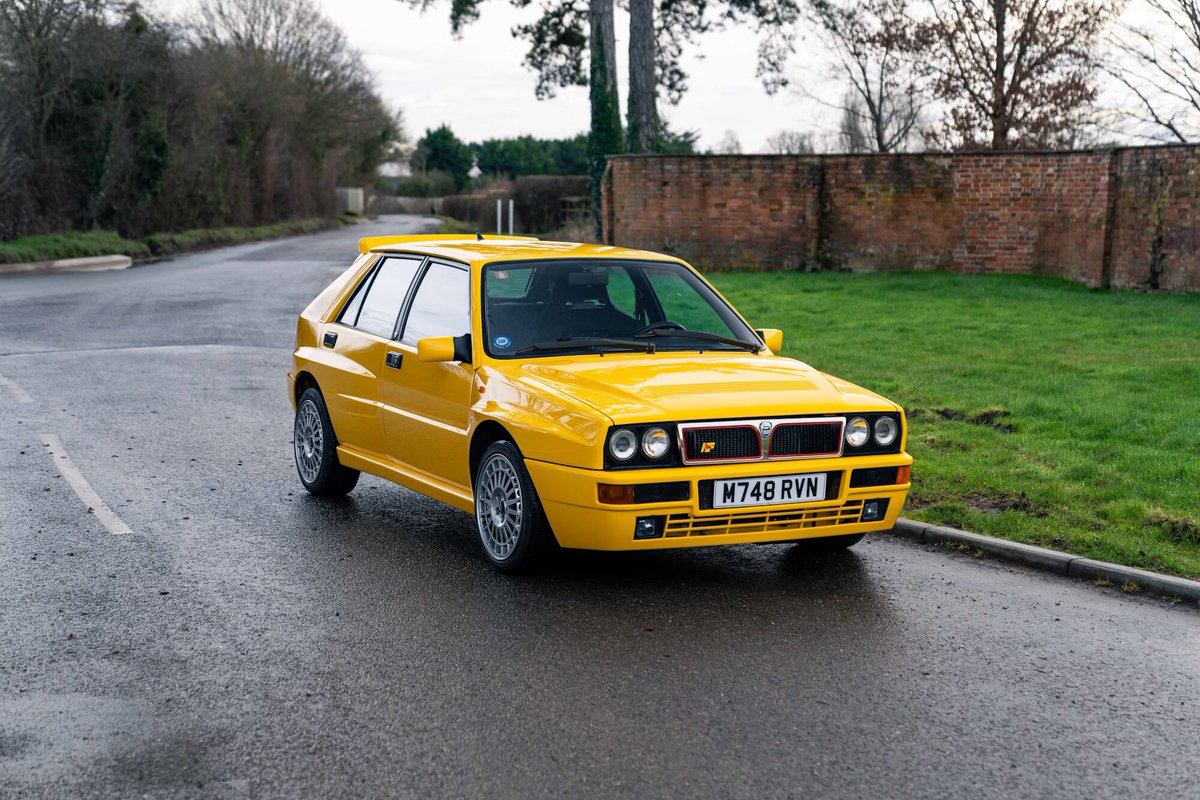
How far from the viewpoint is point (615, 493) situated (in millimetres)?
5824

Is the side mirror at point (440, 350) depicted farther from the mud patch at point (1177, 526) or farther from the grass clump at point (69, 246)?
the grass clump at point (69, 246)

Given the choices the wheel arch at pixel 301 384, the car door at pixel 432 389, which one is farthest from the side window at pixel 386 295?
the wheel arch at pixel 301 384

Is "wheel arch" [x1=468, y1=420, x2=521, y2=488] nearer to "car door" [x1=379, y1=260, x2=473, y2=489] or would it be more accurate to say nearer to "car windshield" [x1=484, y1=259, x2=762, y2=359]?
"car door" [x1=379, y1=260, x2=473, y2=489]

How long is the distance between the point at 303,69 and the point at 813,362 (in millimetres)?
59292

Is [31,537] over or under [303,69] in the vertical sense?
under

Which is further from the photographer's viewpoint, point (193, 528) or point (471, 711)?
point (193, 528)

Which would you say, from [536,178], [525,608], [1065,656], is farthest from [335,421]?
[536,178]

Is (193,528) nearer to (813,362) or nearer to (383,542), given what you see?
(383,542)

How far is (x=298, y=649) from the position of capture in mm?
5457

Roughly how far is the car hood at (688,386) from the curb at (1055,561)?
1.21m

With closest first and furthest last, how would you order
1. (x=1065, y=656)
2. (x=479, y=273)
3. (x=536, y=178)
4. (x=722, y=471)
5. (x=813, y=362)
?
1. (x=1065, y=656)
2. (x=722, y=471)
3. (x=479, y=273)
4. (x=813, y=362)
5. (x=536, y=178)

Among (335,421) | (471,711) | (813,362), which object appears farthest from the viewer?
(813,362)

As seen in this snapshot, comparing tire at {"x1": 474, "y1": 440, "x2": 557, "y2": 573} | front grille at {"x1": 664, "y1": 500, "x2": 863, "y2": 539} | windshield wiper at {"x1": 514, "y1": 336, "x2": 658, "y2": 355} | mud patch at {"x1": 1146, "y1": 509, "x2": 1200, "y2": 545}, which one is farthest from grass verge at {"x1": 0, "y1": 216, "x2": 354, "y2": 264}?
mud patch at {"x1": 1146, "y1": 509, "x2": 1200, "y2": 545}

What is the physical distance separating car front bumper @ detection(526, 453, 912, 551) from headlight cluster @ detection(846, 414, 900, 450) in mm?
85
